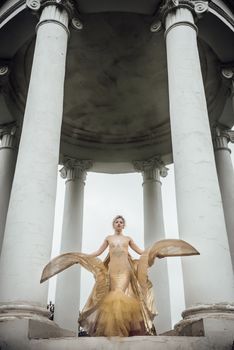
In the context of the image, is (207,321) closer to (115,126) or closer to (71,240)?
(71,240)

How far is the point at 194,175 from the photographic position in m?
21.8

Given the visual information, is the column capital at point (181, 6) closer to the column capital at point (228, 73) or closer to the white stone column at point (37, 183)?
the white stone column at point (37, 183)

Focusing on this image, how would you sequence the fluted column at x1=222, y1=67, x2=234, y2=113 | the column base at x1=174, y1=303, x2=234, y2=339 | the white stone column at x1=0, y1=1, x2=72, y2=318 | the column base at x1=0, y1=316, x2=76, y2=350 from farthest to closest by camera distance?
the fluted column at x1=222, y1=67, x2=234, y2=113 → the white stone column at x1=0, y1=1, x2=72, y2=318 → the column base at x1=174, y1=303, x2=234, y2=339 → the column base at x1=0, y1=316, x2=76, y2=350

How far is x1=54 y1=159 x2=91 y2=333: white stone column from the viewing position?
4188 centimetres

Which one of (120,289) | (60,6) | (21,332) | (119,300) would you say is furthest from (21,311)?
(60,6)

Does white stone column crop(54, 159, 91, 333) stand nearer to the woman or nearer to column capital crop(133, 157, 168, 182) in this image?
column capital crop(133, 157, 168, 182)

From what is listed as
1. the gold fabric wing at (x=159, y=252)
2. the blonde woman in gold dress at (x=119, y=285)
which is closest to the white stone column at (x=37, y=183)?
the blonde woman in gold dress at (x=119, y=285)

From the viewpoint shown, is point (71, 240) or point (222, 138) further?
point (71, 240)

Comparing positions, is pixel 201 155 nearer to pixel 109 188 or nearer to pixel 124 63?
pixel 124 63

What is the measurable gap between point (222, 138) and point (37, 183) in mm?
27102

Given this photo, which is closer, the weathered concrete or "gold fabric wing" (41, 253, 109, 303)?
the weathered concrete

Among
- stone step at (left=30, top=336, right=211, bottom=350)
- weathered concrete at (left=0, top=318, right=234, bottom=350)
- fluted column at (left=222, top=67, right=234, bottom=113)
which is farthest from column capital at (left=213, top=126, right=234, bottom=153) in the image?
stone step at (left=30, top=336, right=211, bottom=350)

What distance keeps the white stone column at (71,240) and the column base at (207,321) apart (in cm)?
2511

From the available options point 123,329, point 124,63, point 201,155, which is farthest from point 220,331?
point 124,63
